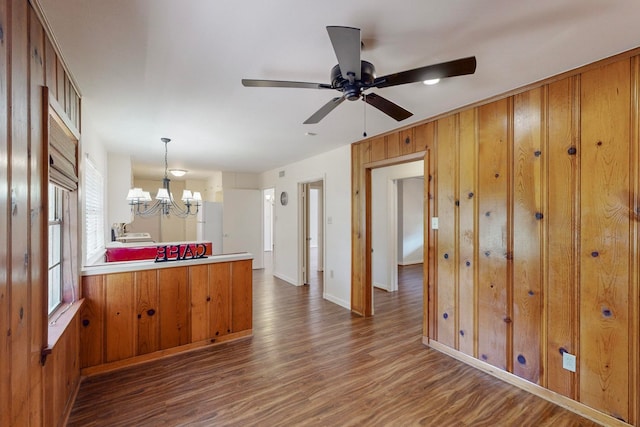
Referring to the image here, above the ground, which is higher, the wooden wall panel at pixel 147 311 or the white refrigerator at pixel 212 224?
the white refrigerator at pixel 212 224

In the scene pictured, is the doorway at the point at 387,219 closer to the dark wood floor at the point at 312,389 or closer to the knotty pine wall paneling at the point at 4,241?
the dark wood floor at the point at 312,389

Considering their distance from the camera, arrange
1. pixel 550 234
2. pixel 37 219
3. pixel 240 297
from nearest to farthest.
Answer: pixel 37 219
pixel 550 234
pixel 240 297

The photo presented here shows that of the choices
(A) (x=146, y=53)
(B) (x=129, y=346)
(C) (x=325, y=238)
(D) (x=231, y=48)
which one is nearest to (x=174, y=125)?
(A) (x=146, y=53)

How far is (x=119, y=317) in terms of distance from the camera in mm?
2619

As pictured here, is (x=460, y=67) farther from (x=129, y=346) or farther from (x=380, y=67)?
(x=129, y=346)

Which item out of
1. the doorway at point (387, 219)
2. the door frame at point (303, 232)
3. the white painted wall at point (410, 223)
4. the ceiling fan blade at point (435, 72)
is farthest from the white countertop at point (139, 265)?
the white painted wall at point (410, 223)

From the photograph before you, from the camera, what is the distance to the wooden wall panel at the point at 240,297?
3232mm

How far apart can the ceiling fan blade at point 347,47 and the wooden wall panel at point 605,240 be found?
1.79 m

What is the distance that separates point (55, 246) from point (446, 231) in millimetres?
3382

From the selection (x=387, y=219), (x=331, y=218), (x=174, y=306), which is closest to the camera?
(x=174, y=306)

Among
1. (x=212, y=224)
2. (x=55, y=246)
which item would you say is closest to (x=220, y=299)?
(x=55, y=246)

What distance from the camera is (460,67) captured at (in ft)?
4.72

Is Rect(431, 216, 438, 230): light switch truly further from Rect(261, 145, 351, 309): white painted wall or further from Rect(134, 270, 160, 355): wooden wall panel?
Rect(134, 270, 160, 355): wooden wall panel

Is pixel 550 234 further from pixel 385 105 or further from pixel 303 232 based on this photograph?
pixel 303 232
